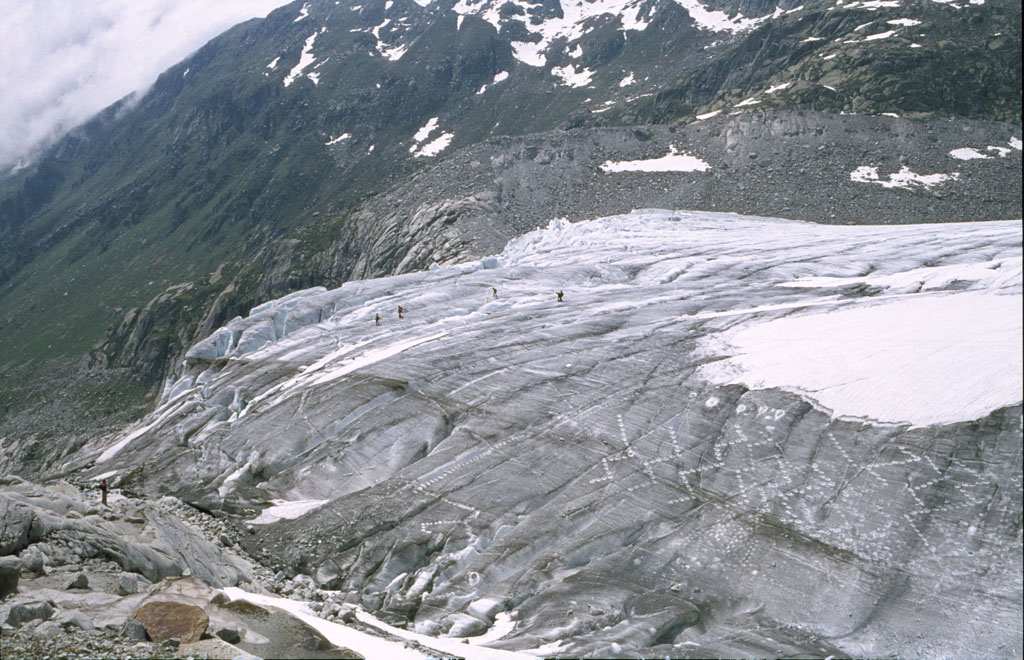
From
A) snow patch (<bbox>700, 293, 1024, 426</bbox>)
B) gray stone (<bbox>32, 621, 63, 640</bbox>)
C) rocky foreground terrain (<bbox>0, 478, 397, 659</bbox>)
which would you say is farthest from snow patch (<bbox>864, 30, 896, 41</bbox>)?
gray stone (<bbox>32, 621, 63, 640</bbox>)

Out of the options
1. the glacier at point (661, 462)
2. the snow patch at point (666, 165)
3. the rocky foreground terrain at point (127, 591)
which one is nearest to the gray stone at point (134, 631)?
the rocky foreground terrain at point (127, 591)

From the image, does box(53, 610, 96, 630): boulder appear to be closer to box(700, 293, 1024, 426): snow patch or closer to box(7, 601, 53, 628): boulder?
box(7, 601, 53, 628): boulder

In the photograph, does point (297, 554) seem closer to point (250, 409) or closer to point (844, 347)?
point (250, 409)

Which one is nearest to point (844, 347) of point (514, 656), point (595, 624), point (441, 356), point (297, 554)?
point (595, 624)

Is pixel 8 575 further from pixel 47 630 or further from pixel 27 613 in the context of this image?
pixel 47 630

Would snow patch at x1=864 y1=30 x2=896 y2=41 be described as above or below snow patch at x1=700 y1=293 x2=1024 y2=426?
below

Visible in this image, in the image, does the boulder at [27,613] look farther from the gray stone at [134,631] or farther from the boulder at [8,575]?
the gray stone at [134,631]

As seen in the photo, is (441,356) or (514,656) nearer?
(514,656)
